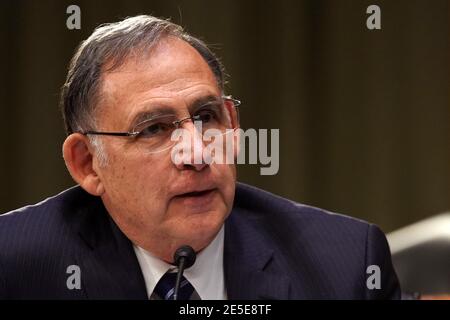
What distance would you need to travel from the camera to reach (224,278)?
1.85 m

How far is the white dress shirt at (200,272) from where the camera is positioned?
179cm

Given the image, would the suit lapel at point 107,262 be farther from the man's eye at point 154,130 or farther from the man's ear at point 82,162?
the man's eye at point 154,130

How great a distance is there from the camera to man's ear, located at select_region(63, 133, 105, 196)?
184 cm

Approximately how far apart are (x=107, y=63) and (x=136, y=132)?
0.19m

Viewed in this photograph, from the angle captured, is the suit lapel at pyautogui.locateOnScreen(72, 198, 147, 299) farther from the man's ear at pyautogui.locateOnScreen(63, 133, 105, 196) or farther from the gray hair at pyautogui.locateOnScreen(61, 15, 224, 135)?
the gray hair at pyautogui.locateOnScreen(61, 15, 224, 135)

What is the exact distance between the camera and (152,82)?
1.70 metres

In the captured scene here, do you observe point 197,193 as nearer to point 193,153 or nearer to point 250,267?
point 193,153

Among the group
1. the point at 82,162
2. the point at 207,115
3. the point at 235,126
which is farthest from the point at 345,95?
the point at 82,162

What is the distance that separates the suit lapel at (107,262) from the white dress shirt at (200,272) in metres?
0.02

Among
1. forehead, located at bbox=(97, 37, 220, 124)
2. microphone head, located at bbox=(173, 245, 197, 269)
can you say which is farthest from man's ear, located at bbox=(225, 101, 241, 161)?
microphone head, located at bbox=(173, 245, 197, 269)

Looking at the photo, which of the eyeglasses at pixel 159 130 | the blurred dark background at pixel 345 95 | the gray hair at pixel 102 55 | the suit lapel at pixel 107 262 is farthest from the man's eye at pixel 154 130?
the blurred dark background at pixel 345 95
